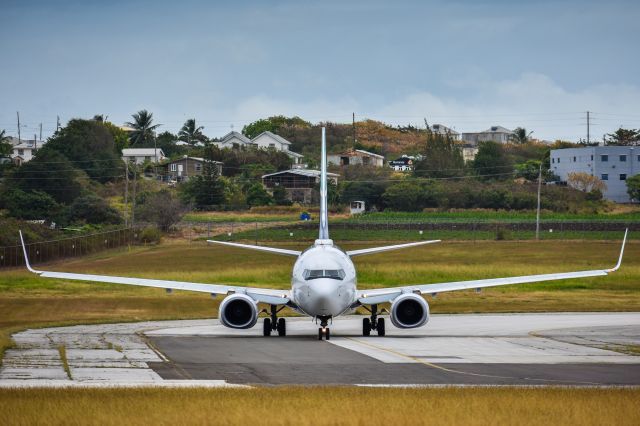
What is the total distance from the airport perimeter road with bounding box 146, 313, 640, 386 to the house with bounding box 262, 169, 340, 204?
8689cm

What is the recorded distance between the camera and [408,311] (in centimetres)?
4025

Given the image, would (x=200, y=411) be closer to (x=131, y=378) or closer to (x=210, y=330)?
(x=131, y=378)

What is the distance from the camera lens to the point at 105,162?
16425cm

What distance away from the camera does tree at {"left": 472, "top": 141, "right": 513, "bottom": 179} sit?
16862cm

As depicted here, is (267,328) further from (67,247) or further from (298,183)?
(298,183)

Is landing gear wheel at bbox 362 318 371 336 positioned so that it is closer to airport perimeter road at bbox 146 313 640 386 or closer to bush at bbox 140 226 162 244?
airport perimeter road at bbox 146 313 640 386

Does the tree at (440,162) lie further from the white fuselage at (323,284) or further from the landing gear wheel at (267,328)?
the white fuselage at (323,284)

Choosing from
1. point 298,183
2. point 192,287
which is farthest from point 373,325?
point 298,183

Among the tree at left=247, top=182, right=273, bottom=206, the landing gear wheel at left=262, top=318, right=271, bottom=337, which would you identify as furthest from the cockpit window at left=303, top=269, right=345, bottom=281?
the tree at left=247, top=182, right=273, bottom=206

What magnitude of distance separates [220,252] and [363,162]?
4076 inches

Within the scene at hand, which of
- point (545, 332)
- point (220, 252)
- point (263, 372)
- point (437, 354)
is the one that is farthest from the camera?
point (220, 252)

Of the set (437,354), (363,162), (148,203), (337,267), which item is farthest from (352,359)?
(363,162)

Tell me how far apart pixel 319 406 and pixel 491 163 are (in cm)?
15653

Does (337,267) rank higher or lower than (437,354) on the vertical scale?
higher
